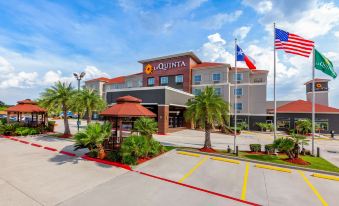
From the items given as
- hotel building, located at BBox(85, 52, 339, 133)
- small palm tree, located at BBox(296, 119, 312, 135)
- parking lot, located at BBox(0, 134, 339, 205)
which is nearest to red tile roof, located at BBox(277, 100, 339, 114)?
hotel building, located at BBox(85, 52, 339, 133)

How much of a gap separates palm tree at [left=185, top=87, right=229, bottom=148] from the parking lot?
423 centimetres

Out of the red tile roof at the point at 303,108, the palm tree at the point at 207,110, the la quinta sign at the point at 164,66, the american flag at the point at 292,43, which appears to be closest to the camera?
the american flag at the point at 292,43

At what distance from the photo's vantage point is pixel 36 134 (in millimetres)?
25906

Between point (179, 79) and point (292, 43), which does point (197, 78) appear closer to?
point (179, 79)

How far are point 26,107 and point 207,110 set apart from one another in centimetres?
2723

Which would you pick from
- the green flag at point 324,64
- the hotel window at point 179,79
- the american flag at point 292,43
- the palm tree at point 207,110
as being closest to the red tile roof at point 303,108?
the hotel window at point 179,79

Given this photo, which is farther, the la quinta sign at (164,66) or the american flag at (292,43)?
the la quinta sign at (164,66)

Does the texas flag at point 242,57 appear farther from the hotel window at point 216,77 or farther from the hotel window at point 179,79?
the hotel window at point 179,79

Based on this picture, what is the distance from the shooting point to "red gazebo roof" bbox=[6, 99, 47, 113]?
2661 centimetres

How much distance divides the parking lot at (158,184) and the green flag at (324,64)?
10.3m

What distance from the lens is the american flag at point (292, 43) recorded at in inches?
611

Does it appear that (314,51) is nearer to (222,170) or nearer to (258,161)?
(258,161)

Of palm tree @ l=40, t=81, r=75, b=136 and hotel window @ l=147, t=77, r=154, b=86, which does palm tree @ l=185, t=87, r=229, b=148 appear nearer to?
palm tree @ l=40, t=81, r=75, b=136

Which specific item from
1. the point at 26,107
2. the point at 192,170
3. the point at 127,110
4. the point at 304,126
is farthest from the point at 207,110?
the point at 304,126
